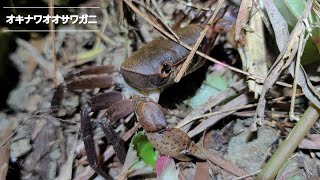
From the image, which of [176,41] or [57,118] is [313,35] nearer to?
[176,41]

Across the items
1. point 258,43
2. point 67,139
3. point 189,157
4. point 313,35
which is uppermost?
point 313,35

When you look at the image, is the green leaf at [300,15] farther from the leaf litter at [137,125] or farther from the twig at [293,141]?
the twig at [293,141]

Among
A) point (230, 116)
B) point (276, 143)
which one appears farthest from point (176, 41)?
point (276, 143)

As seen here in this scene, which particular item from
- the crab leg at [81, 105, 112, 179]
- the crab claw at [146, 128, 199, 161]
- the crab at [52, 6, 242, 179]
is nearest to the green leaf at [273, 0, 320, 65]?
the crab at [52, 6, 242, 179]

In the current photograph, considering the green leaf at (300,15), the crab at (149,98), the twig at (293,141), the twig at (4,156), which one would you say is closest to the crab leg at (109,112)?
the crab at (149,98)

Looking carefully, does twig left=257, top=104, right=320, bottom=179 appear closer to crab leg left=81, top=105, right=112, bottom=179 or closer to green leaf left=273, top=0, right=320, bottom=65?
green leaf left=273, top=0, right=320, bottom=65

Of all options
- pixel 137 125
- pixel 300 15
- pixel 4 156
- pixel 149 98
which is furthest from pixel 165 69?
pixel 4 156

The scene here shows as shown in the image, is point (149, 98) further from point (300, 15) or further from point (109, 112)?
point (300, 15)

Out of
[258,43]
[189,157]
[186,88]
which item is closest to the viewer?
[258,43]
